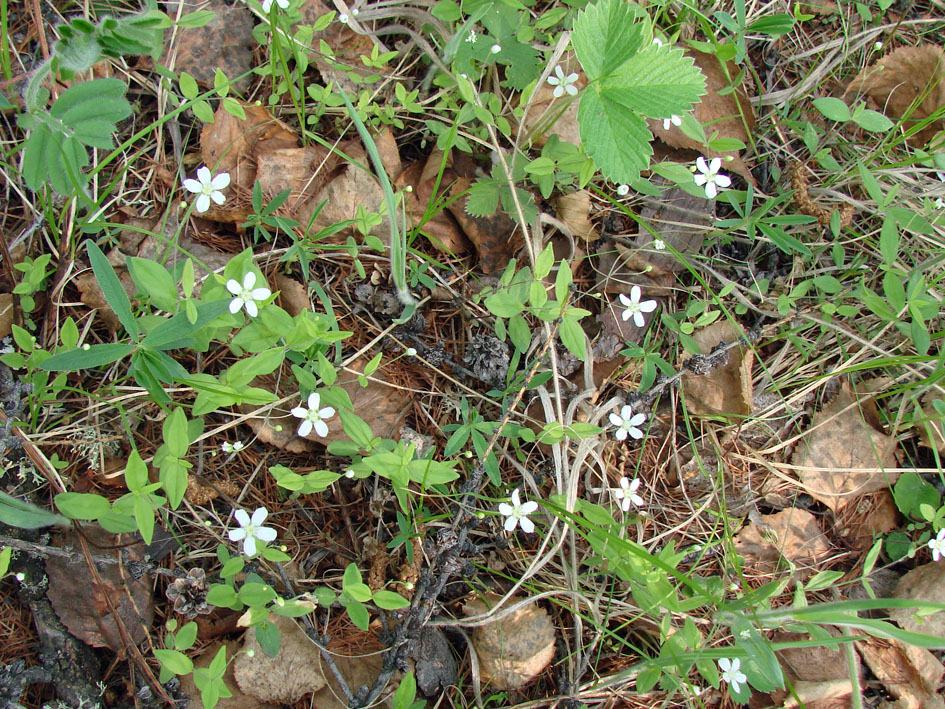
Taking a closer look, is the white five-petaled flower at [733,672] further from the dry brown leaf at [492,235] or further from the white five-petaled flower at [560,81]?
the white five-petaled flower at [560,81]

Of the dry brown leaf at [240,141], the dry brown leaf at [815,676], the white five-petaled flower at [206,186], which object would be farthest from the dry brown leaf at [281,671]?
the dry brown leaf at [815,676]

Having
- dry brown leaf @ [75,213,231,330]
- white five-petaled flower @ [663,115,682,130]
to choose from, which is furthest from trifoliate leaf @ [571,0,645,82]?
dry brown leaf @ [75,213,231,330]

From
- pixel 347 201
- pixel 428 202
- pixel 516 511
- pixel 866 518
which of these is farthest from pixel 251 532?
pixel 866 518

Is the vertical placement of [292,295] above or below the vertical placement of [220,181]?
below

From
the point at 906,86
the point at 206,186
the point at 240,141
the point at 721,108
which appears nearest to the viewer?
the point at 206,186

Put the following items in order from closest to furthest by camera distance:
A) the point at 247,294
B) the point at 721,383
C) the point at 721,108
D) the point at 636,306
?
the point at 247,294 → the point at 636,306 → the point at 721,383 → the point at 721,108

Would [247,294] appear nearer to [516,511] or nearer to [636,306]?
[516,511]
